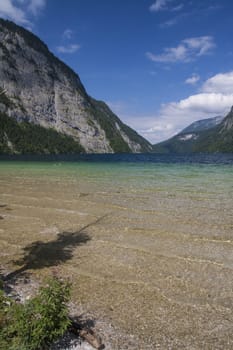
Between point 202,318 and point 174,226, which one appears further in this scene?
point 174,226

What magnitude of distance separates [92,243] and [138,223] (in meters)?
4.43

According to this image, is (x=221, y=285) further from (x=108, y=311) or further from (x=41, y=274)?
(x=41, y=274)

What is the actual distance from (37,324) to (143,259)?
673cm

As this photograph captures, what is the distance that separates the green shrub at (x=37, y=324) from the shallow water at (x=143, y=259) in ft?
4.86

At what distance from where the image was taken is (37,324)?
5602 mm

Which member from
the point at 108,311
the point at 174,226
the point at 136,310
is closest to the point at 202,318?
the point at 136,310

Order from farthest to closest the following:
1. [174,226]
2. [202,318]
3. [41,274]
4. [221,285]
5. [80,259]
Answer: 1. [174,226]
2. [80,259]
3. [41,274]
4. [221,285]
5. [202,318]

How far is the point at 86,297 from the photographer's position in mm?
8641

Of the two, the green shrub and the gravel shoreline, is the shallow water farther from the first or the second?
the green shrub

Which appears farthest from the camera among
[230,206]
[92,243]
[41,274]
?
[230,206]

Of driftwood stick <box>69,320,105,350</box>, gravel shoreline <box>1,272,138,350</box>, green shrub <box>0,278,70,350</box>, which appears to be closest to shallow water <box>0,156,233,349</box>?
gravel shoreline <box>1,272,138,350</box>

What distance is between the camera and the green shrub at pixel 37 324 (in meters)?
5.51

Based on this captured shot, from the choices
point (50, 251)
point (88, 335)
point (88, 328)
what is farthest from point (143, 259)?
point (88, 335)

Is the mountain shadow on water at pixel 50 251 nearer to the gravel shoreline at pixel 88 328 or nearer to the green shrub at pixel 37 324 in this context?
the gravel shoreline at pixel 88 328
